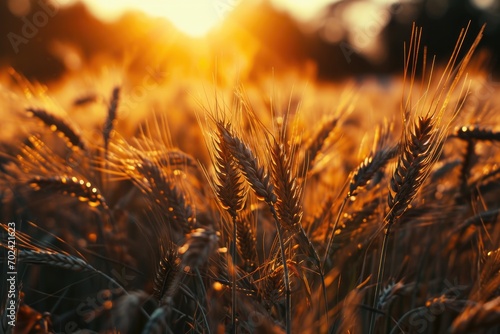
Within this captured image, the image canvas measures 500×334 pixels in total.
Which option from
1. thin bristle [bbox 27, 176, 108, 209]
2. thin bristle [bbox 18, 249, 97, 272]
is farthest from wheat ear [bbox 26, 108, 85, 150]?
thin bristle [bbox 18, 249, 97, 272]

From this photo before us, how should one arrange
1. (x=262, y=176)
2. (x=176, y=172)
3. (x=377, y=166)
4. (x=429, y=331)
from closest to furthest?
(x=262, y=176)
(x=377, y=166)
(x=176, y=172)
(x=429, y=331)

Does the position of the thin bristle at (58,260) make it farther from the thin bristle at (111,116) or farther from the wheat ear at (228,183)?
the thin bristle at (111,116)

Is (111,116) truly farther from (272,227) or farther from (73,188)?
(272,227)

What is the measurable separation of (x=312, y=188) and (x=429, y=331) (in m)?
0.74

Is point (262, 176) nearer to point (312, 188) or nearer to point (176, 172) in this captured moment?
point (176, 172)

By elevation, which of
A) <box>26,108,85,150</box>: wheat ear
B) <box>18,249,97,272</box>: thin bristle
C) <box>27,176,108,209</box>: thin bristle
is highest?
<box>26,108,85,150</box>: wheat ear

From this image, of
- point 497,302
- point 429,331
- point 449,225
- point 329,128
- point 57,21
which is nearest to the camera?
point 497,302

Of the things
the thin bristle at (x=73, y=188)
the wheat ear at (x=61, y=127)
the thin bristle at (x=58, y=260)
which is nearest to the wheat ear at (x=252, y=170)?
the thin bristle at (x=58, y=260)

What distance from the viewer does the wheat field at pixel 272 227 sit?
149cm

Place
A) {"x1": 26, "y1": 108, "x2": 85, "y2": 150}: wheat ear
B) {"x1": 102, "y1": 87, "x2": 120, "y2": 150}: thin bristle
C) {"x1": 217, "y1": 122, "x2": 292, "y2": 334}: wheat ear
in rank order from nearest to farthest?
1. {"x1": 217, "y1": 122, "x2": 292, "y2": 334}: wheat ear
2. {"x1": 26, "y1": 108, "x2": 85, "y2": 150}: wheat ear
3. {"x1": 102, "y1": 87, "x2": 120, "y2": 150}: thin bristle

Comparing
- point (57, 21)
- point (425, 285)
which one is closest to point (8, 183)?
point (425, 285)

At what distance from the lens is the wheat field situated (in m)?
1.49

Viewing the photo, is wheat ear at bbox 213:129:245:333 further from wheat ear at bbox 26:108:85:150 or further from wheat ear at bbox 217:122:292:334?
wheat ear at bbox 26:108:85:150

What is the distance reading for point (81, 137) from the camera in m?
2.52
